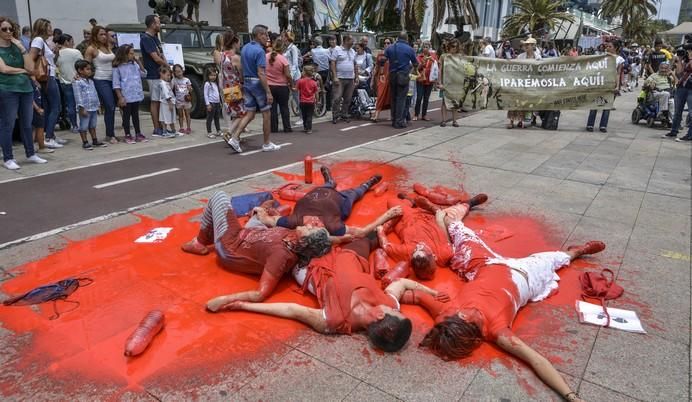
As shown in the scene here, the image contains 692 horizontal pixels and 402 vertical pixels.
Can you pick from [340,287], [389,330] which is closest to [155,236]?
[340,287]

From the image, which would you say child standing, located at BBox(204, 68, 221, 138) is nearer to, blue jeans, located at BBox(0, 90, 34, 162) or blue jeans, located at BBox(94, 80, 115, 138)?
blue jeans, located at BBox(94, 80, 115, 138)

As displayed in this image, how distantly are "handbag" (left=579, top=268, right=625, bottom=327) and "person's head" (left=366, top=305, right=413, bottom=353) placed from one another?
5.23 feet

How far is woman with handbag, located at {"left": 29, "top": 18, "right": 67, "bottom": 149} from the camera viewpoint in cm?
684

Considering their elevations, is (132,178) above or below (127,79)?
below

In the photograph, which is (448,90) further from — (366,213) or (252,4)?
(252,4)

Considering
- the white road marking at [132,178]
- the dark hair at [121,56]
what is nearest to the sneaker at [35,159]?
the white road marking at [132,178]

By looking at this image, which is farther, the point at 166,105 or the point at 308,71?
the point at 308,71

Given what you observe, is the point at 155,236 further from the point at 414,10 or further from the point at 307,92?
the point at 414,10

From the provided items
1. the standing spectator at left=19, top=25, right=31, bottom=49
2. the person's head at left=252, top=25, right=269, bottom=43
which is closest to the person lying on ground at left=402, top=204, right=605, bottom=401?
the person's head at left=252, top=25, right=269, bottom=43

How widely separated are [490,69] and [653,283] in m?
7.92

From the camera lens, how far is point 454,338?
2.69m

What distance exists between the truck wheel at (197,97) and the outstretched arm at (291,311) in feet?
26.9

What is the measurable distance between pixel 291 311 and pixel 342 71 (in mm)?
8461

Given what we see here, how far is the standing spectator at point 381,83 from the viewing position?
10914mm
